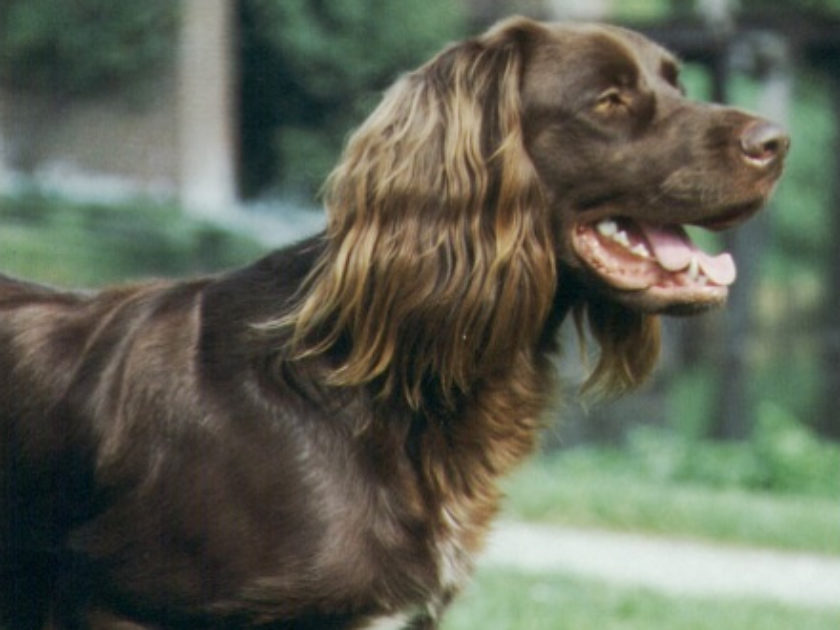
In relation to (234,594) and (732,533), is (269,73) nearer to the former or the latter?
(732,533)

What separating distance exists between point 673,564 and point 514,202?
185 inches

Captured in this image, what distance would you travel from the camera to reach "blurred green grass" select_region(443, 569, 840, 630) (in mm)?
6410

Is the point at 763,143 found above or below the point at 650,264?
above

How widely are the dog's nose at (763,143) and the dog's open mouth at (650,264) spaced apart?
0.83ft

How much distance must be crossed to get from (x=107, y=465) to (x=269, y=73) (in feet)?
32.1

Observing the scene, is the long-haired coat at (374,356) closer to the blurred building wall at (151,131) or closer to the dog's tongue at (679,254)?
the dog's tongue at (679,254)

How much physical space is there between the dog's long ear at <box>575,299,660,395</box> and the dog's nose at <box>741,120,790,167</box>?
510mm

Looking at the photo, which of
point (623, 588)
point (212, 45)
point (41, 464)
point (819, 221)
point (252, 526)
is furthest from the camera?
point (819, 221)

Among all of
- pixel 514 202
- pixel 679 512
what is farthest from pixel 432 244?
pixel 679 512

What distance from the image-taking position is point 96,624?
151 inches

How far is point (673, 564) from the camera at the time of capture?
26.8 feet

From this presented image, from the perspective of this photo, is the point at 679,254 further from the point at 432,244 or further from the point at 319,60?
the point at 319,60

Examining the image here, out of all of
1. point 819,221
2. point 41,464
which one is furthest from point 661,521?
point 819,221

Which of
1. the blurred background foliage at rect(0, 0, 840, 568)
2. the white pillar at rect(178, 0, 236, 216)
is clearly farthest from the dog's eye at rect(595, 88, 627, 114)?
the white pillar at rect(178, 0, 236, 216)
